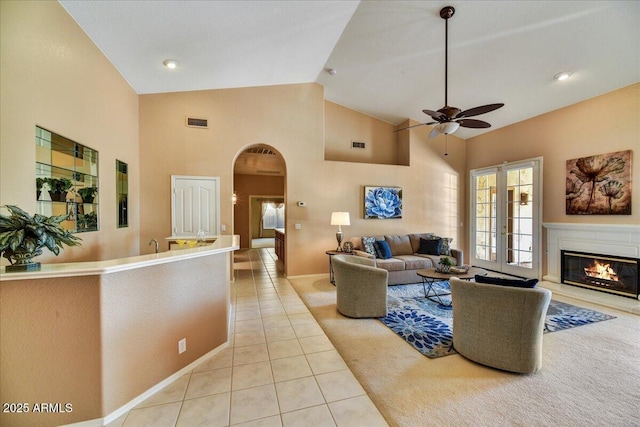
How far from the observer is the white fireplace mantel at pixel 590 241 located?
388 centimetres

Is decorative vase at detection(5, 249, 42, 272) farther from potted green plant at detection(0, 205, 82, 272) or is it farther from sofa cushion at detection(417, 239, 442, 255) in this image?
sofa cushion at detection(417, 239, 442, 255)

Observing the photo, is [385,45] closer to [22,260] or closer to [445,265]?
[445,265]

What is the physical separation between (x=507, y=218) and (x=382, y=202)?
2759 millimetres

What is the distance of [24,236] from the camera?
1.54 metres

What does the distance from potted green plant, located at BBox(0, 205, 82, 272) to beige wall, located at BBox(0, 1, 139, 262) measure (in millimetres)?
666

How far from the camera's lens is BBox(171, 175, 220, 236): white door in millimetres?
4883

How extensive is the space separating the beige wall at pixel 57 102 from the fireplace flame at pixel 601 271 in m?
7.47

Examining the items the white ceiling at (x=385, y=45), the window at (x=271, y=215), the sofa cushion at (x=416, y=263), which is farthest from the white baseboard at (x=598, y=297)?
the window at (x=271, y=215)

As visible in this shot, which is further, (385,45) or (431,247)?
(431,247)

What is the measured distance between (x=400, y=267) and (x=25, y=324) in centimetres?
472

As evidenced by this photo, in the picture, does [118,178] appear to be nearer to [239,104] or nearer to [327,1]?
[239,104]

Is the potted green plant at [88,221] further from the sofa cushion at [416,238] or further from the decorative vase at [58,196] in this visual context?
the sofa cushion at [416,238]

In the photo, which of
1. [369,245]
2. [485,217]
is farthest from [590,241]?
[369,245]

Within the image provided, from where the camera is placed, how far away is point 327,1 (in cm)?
305
